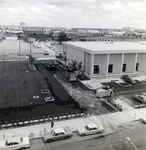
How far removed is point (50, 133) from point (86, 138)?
191cm

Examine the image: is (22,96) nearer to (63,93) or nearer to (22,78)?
(63,93)

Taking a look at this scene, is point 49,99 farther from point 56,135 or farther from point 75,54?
point 75,54

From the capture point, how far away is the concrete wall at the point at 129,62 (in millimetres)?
21984

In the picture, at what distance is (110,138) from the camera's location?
973cm

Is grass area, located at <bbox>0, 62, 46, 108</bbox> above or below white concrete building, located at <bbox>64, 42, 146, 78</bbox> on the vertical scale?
below

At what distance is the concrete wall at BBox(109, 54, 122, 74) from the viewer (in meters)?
21.3

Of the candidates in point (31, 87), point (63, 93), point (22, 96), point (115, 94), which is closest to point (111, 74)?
point (115, 94)

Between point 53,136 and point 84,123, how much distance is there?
8.23 ft

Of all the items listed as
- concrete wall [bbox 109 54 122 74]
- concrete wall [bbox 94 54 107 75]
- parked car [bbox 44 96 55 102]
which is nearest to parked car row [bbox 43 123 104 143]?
parked car [bbox 44 96 55 102]

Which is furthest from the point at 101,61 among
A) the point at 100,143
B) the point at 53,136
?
the point at 53,136

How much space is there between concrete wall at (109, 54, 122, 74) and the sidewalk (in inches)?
354

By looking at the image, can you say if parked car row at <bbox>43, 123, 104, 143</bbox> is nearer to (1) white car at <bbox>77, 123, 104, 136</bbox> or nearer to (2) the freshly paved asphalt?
(1) white car at <bbox>77, 123, 104, 136</bbox>

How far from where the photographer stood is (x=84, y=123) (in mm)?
11141

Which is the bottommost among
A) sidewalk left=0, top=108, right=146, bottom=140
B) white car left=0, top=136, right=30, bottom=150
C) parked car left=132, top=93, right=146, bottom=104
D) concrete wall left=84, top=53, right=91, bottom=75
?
sidewalk left=0, top=108, right=146, bottom=140
